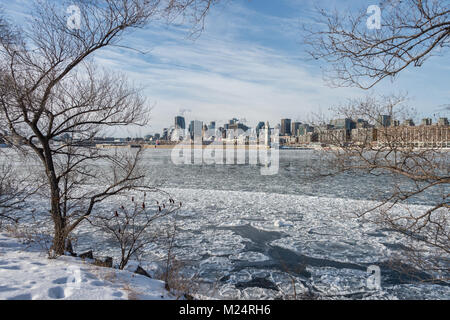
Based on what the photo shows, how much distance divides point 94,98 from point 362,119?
20.4 ft

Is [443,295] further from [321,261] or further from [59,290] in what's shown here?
[59,290]

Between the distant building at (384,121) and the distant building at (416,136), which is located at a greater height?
the distant building at (384,121)

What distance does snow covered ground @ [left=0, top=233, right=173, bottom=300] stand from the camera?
3889 mm

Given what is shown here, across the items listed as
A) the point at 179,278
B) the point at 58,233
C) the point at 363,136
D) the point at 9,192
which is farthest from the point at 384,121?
the point at 9,192

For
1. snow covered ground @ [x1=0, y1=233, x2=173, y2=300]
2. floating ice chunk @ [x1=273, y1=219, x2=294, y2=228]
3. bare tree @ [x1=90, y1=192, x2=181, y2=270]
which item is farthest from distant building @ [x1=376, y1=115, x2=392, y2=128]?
floating ice chunk @ [x1=273, y1=219, x2=294, y2=228]

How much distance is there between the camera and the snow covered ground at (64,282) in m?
3.89

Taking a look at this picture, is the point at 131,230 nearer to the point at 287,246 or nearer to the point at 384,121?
the point at 287,246

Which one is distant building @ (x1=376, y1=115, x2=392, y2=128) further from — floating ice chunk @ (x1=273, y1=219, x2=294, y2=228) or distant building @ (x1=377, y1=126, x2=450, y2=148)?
floating ice chunk @ (x1=273, y1=219, x2=294, y2=228)

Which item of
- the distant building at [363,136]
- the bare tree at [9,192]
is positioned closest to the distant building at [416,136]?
the distant building at [363,136]

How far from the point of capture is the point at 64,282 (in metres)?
4.33

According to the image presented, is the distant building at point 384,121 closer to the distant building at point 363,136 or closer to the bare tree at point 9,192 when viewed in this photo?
the distant building at point 363,136
